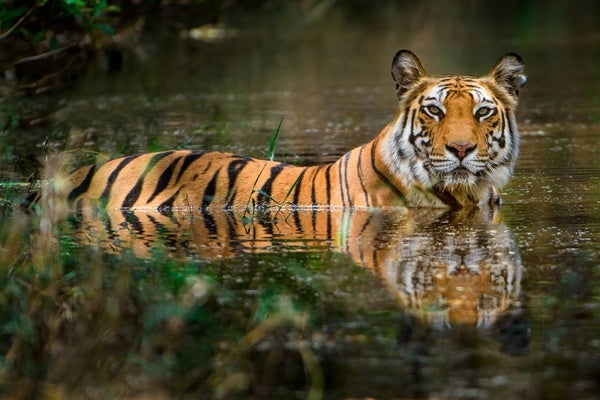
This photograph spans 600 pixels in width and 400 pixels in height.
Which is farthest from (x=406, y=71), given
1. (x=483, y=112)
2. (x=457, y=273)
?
(x=457, y=273)

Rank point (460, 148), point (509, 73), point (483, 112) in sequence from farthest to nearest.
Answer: point (509, 73) < point (483, 112) < point (460, 148)

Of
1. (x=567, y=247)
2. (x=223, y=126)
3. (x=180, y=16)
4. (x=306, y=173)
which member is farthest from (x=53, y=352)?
(x=180, y=16)

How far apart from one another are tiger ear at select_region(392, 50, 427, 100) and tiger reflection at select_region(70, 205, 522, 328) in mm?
751

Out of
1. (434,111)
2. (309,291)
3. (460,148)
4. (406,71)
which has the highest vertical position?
(406,71)

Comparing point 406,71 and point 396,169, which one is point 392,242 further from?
point 406,71

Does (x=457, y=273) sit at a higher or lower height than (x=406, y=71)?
lower

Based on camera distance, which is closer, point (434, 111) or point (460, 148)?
point (460, 148)

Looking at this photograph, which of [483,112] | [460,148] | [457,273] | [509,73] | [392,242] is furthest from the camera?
[509,73]

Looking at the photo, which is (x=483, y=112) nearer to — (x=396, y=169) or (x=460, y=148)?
(x=460, y=148)

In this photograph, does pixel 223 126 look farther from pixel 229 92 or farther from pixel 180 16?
pixel 180 16

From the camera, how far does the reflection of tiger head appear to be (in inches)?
180

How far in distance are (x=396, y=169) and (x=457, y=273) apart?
6.09ft

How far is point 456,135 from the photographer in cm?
682

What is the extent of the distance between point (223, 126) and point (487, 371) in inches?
313
